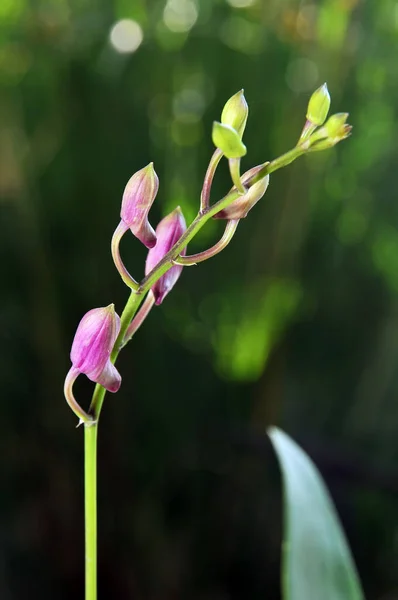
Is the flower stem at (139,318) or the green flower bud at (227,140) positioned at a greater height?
the green flower bud at (227,140)

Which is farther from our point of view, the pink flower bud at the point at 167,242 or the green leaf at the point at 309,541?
the green leaf at the point at 309,541

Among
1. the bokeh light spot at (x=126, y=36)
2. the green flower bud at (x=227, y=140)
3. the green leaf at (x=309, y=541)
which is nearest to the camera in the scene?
the green flower bud at (x=227, y=140)

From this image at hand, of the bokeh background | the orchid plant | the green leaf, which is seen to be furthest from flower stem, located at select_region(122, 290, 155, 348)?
the bokeh background

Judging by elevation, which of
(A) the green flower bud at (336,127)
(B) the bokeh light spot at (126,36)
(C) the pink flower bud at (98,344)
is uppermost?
(B) the bokeh light spot at (126,36)

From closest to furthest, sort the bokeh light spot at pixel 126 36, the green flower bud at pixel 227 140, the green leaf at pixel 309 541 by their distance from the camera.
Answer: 1. the green flower bud at pixel 227 140
2. the green leaf at pixel 309 541
3. the bokeh light spot at pixel 126 36

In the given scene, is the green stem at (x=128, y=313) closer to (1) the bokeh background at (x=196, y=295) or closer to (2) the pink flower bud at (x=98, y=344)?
(2) the pink flower bud at (x=98, y=344)

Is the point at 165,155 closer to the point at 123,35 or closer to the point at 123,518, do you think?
the point at 123,35

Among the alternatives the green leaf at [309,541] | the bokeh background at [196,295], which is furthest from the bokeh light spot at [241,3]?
the green leaf at [309,541]
